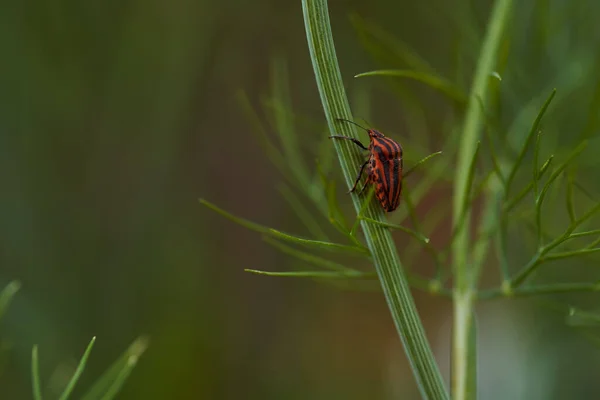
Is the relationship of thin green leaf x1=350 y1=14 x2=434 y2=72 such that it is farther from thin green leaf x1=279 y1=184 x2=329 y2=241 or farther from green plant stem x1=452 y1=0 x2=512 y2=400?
thin green leaf x1=279 y1=184 x2=329 y2=241

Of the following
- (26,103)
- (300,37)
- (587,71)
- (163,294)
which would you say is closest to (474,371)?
(587,71)

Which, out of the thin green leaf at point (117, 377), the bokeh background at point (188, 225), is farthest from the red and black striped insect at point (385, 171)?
the bokeh background at point (188, 225)

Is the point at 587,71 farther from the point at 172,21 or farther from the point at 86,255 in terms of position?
the point at 86,255

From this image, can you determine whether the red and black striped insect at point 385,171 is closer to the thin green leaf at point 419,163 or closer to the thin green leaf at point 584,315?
the thin green leaf at point 419,163

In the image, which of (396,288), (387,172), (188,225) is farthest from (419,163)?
(188,225)

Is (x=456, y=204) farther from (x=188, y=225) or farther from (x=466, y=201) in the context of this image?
(x=188, y=225)

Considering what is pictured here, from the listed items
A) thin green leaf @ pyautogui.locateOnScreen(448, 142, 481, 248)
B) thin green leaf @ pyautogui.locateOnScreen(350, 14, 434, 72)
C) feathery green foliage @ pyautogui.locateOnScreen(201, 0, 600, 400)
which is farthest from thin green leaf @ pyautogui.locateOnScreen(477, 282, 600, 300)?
thin green leaf @ pyautogui.locateOnScreen(350, 14, 434, 72)
